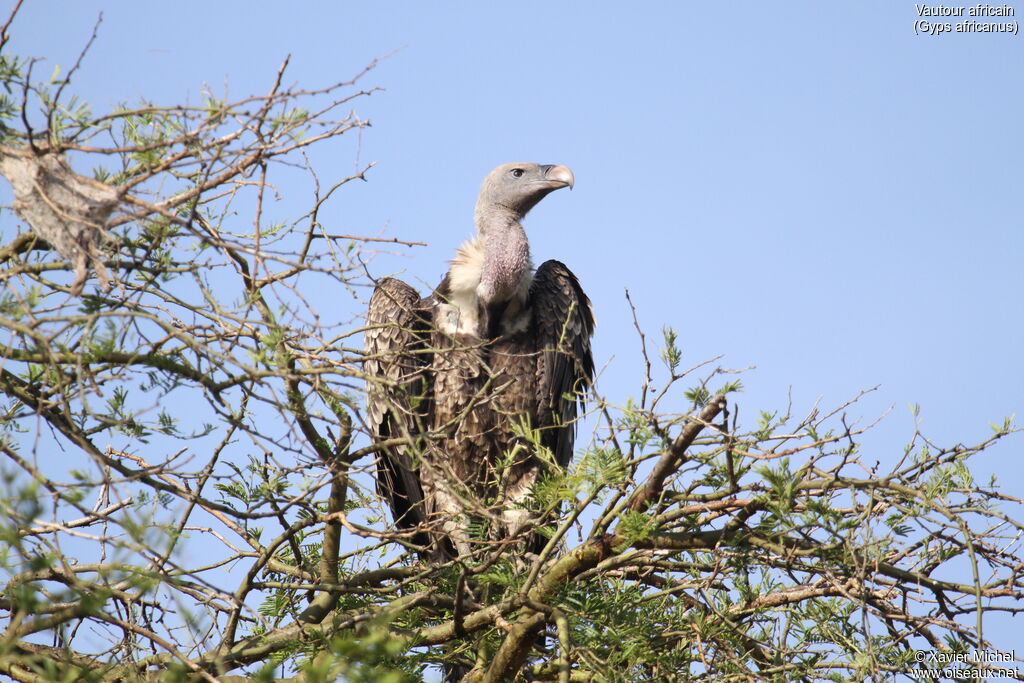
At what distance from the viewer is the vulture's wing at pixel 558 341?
666cm

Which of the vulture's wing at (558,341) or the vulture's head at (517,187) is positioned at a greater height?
the vulture's head at (517,187)

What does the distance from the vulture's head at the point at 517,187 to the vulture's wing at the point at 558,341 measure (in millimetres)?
575

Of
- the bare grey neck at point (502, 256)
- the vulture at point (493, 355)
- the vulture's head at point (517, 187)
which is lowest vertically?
the vulture at point (493, 355)

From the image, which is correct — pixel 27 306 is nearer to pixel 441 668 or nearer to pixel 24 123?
pixel 24 123

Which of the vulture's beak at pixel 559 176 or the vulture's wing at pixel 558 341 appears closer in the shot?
the vulture's wing at pixel 558 341

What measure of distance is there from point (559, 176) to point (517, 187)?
31 centimetres

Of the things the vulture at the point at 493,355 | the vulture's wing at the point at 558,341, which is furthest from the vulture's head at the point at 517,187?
the vulture's wing at the point at 558,341

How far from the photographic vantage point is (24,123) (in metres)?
3.08

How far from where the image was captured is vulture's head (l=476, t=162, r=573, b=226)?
7.45m

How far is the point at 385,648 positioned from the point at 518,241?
16.7 ft

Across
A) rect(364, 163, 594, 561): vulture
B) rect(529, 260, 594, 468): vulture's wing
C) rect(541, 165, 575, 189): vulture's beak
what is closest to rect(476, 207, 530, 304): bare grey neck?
rect(364, 163, 594, 561): vulture

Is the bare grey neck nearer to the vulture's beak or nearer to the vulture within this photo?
the vulture

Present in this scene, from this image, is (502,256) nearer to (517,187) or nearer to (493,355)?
(493,355)

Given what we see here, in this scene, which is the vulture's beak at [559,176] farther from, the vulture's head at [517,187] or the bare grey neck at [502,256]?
the bare grey neck at [502,256]
